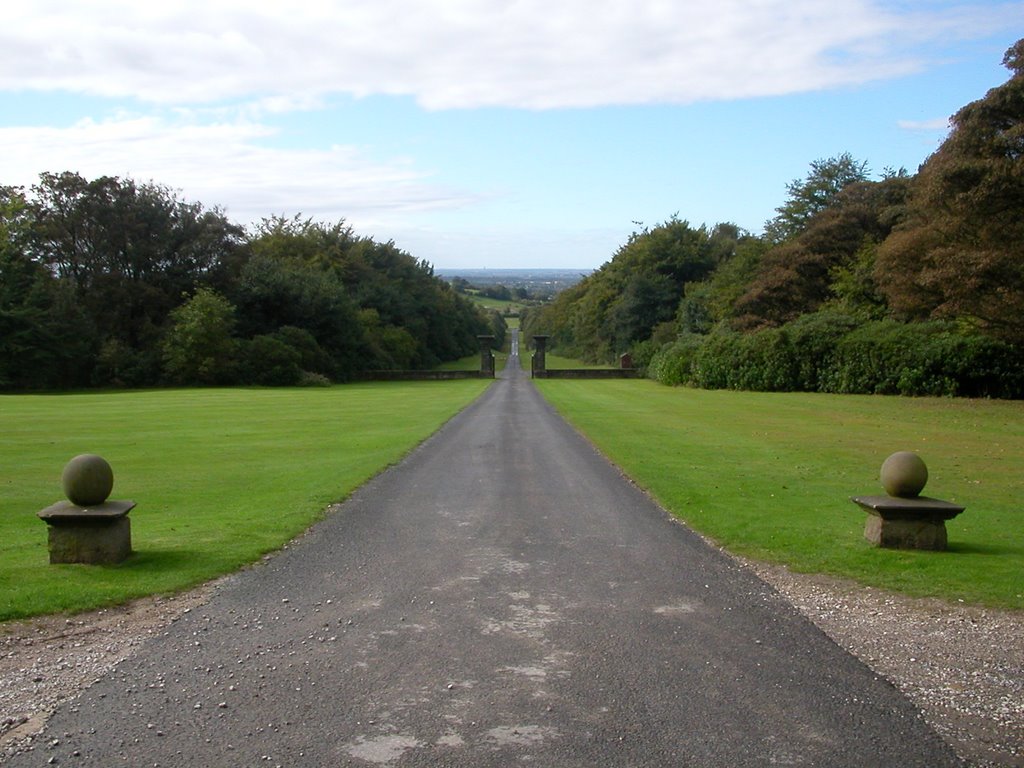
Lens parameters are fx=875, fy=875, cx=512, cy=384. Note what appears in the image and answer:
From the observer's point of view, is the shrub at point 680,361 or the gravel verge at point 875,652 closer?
the gravel verge at point 875,652

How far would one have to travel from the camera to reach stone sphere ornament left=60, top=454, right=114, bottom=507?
339 inches

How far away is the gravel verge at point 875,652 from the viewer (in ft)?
17.3

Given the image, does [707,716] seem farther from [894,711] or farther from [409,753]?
[409,753]

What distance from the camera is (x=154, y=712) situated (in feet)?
17.7

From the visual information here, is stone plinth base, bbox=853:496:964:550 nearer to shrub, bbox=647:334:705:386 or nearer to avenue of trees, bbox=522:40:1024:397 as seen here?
avenue of trees, bbox=522:40:1024:397

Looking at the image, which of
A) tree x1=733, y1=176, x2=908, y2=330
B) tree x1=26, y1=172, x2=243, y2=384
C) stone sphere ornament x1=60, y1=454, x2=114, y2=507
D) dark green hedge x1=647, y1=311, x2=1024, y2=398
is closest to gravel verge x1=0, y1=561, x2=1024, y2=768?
stone sphere ornament x1=60, y1=454, x2=114, y2=507

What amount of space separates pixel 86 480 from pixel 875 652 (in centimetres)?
734

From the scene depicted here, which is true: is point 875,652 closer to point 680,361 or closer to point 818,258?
point 680,361

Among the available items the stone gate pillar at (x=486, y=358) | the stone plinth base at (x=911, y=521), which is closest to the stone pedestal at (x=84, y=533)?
the stone plinth base at (x=911, y=521)

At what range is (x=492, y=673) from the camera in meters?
6.03

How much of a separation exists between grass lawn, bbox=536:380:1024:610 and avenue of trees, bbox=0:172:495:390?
112ft

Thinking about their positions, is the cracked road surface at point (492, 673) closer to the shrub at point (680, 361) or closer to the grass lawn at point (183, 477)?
the grass lawn at point (183, 477)

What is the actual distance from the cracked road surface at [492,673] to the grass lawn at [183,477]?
1.02 m

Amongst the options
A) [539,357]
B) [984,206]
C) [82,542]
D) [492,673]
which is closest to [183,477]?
[82,542]
